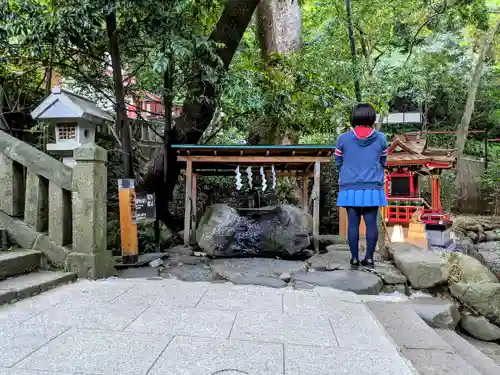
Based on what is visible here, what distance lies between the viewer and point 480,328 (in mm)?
4789

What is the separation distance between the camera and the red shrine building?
10.5 metres

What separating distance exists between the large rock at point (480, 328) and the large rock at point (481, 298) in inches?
5.0

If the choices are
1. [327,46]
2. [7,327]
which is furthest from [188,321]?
[327,46]

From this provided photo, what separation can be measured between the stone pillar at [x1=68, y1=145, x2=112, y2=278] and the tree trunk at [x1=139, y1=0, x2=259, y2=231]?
251 cm

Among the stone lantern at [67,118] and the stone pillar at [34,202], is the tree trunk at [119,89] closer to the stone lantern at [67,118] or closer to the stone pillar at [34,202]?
the stone lantern at [67,118]

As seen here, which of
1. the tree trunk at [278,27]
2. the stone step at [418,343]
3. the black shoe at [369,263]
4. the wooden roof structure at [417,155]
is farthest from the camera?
the wooden roof structure at [417,155]

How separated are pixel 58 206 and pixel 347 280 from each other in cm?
375

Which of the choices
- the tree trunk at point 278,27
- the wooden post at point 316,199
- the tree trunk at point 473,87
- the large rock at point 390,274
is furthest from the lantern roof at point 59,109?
the tree trunk at point 473,87

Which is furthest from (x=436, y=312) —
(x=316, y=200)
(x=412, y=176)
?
(x=412, y=176)

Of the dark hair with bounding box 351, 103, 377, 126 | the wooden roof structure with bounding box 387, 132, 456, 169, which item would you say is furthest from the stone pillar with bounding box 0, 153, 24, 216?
the wooden roof structure with bounding box 387, 132, 456, 169

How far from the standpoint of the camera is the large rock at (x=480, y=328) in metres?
4.77

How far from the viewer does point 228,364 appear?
2.44 m

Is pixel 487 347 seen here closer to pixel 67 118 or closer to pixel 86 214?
pixel 86 214

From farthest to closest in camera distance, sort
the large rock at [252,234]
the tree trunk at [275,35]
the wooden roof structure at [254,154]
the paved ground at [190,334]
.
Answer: the tree trunk at [275,35], the wooden roof structure at [254,154], the large rock at [252,234], the paved ground at [190,334]
